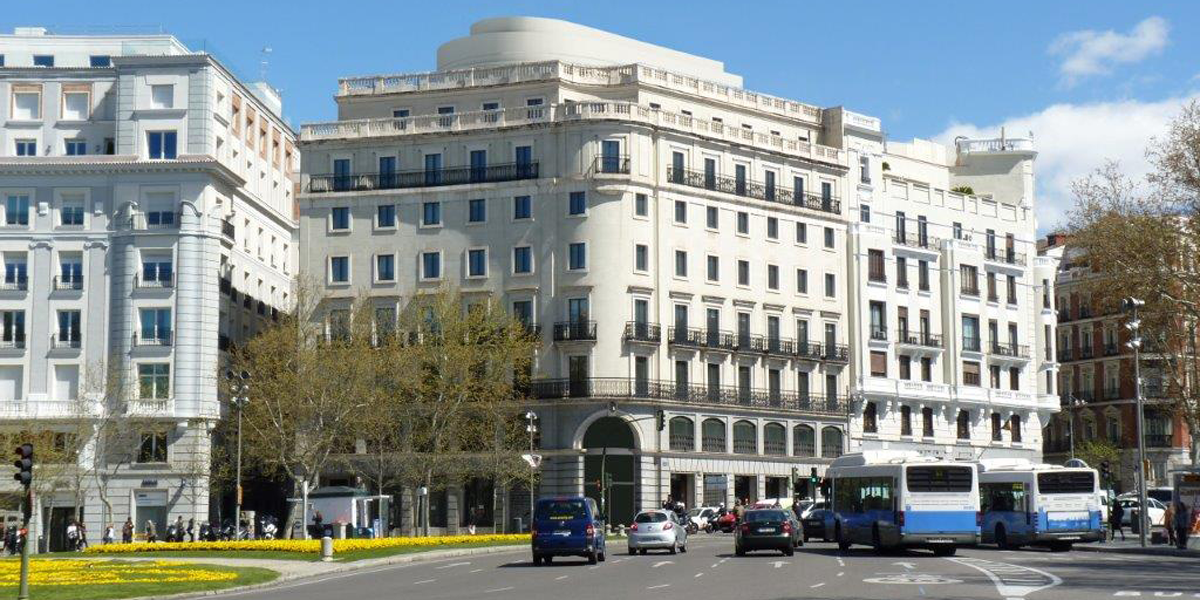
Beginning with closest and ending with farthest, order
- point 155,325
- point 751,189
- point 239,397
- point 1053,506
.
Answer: point 1053,506
point 239,397
point 155,325
point 751,189

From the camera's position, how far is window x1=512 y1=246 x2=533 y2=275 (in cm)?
9097

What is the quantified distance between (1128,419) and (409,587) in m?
90.5

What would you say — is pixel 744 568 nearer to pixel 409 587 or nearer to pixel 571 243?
pixel 409 587

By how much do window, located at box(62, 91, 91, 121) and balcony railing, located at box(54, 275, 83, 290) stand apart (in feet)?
29.4

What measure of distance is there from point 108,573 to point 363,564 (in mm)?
8923

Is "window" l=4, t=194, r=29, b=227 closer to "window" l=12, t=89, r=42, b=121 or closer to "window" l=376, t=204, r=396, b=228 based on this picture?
"window" l=12, t=89, r=42, b=121

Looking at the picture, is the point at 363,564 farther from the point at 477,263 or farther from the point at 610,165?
the point at 610,165

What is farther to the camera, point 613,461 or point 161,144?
point 613,461

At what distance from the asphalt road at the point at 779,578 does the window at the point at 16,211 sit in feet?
144

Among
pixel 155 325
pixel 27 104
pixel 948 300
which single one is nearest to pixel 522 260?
pixel 155 325

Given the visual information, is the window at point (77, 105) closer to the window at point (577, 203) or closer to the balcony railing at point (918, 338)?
the window at point (577, 203)

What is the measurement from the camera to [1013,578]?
37344mm

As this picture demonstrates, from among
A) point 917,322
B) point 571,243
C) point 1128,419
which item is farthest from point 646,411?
point 1128,419

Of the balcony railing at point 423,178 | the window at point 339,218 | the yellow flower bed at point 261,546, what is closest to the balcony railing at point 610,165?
the balcony railing at point 423,178
